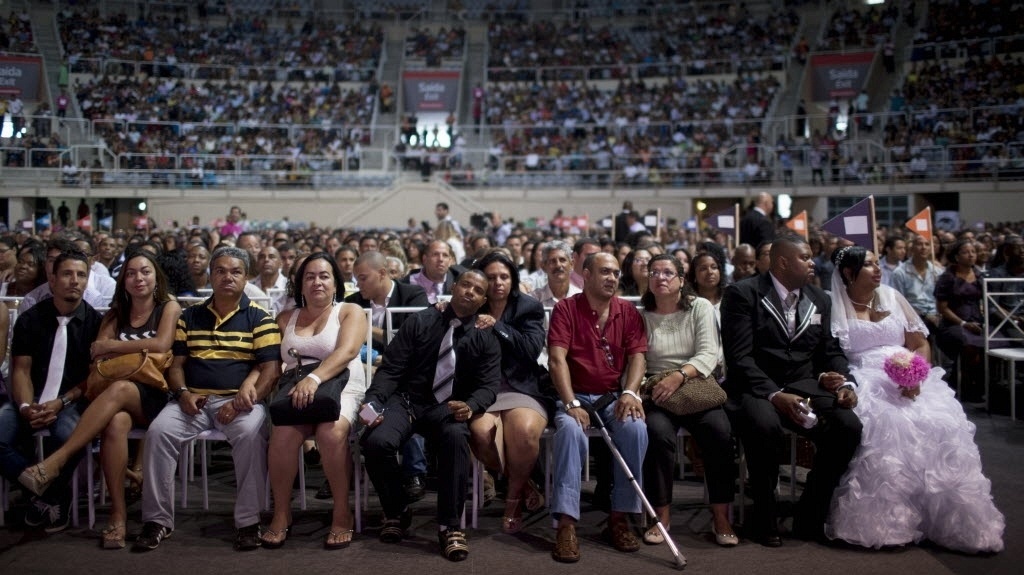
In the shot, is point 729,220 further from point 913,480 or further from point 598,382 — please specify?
point 913,480

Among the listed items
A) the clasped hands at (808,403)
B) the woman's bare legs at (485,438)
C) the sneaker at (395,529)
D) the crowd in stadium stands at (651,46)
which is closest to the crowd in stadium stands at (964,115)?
the crowd in stadium stands at (651,46)

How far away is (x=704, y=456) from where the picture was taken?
4.54 metres

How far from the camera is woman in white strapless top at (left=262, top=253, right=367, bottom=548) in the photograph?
175 inches

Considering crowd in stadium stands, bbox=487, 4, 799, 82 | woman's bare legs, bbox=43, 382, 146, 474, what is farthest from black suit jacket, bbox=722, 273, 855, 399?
crowd in stadium stands, bbox=487, 4, 799, 82

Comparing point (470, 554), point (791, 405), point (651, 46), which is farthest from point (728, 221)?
point (651, 46)

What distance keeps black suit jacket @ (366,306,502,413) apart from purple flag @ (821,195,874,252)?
106 inches

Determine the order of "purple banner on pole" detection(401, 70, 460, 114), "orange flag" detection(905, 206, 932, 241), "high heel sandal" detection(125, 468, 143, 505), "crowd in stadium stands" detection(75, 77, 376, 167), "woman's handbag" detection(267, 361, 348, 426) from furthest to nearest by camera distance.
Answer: "purple banner on pole" detection(401, 70, 460, 114) < "crowd in stadium stands" detection(75, 77, 376, 167) < "orange flag" detection(905, 206, 932, 241) < "high heel sandal" detection(125, 468, 143, 505) < "woman's handbag" detection(267, 361, 348, 426)

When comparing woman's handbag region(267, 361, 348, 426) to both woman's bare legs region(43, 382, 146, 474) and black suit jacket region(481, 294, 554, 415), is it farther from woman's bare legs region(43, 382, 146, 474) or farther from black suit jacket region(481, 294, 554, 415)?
black suit jacket region(481, 294, 554, 415)

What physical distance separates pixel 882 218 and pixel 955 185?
2000mm

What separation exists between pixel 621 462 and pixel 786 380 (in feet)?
3.85

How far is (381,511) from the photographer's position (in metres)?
4.96

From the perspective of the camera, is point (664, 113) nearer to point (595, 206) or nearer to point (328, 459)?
point (595, 206)

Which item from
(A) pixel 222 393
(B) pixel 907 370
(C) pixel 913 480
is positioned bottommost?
(C) pixel 913 480

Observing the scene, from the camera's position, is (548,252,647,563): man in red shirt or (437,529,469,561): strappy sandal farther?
(548,252,647,563): man in red shirt
